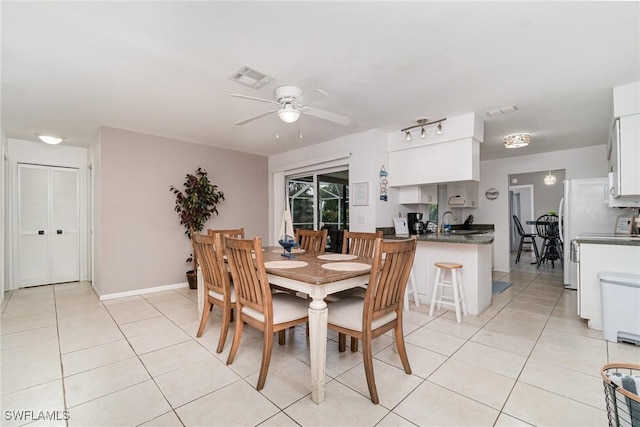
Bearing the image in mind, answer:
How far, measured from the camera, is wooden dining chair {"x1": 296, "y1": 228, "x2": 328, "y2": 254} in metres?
3.26

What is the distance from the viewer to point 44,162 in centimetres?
460

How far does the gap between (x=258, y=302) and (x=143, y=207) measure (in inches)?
126

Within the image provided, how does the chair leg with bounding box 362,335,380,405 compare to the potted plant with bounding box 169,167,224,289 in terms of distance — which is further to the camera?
the potted plant with bounding box 169,167,224,289

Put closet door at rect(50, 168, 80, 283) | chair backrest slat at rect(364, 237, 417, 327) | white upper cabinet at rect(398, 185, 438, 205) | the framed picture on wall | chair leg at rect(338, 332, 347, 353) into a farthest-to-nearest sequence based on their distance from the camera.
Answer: closet door at rect(50, 168, 80, 283) → white upper cabinet at rect(398, 185, 438, 205) → the framed picture on wall → chair leg at rect(338, 332, 347, 353) → chair backrest slat at rect(364, 237, 417, 327)

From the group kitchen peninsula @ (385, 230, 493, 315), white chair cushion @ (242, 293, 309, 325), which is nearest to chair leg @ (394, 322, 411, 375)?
white chair cushion @ (242, 293, 309, 325)

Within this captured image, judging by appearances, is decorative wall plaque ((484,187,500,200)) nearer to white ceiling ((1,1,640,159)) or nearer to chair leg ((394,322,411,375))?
white ceiling ((1,1,640,159))

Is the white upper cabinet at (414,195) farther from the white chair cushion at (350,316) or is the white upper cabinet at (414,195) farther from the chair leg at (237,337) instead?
the chair leg at (237,337)

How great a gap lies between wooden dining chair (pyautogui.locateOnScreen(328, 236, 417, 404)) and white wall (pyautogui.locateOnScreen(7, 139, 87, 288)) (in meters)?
5.17

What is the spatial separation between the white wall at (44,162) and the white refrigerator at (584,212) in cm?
789

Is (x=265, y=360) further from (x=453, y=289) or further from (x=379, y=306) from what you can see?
(x=453, y=289)

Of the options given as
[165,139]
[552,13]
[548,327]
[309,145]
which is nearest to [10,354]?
[165,139]

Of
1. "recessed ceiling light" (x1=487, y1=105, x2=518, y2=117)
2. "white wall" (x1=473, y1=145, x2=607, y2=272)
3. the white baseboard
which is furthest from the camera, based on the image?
"white wall" (x1=473, y1=145, x2=607, y2=272)

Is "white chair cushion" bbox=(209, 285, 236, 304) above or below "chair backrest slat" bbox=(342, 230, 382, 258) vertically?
below

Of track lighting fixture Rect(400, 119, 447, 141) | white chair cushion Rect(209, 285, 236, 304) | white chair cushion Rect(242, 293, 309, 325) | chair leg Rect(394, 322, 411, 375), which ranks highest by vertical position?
track lighting fixture Rect(400, 119, 447, 141)
